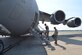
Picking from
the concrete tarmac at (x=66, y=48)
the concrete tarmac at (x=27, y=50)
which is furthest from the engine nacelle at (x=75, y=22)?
the concrete tarmac at (x=27, y=50)

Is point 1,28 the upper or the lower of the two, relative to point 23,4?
lower

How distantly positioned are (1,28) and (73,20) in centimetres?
1094

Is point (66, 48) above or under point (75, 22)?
under

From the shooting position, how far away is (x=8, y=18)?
9781 millimetres

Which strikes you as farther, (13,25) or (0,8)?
(13,25)

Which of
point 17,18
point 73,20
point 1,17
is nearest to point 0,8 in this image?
point 1,17

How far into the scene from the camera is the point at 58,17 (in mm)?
15586

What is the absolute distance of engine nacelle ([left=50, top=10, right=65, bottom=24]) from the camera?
49.5 feet

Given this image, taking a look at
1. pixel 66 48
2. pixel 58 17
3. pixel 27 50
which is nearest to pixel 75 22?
pixel 58 17

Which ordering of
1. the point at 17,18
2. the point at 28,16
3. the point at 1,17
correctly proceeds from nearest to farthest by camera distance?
the point at 1,17 → the point at 17,18 → the point at 28,16

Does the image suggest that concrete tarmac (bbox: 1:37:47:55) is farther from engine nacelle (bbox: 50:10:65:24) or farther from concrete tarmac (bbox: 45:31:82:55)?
engine nacelle (bbox: 50:10:65:24)

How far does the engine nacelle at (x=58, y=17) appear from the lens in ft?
49.5

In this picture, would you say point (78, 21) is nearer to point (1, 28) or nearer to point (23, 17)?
point (23, 17)

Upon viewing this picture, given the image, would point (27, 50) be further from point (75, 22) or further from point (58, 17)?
point (75, 22)
